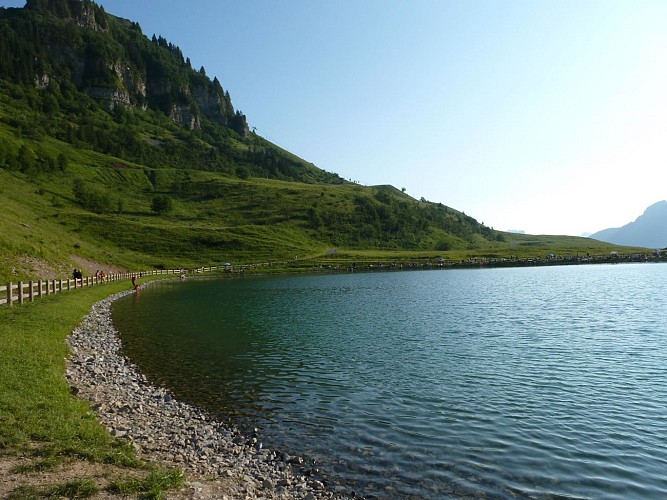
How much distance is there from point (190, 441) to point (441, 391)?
40.2ft

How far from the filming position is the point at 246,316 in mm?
47750

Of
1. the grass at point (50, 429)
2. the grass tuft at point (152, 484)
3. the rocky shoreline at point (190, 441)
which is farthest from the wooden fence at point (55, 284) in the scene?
the grass tuft at point (152, 484)

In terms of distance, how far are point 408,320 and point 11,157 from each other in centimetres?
19019

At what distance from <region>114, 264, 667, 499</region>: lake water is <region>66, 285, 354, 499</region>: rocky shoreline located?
1.02 m

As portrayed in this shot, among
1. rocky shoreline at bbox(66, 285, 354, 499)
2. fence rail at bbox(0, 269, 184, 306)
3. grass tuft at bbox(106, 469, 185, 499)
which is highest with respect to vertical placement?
fence rail at bbox(0, 269, 184, 306)

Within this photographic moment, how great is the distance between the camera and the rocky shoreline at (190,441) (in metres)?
12.0

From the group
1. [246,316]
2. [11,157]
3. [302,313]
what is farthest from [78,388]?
[11,157]

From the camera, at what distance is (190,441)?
14.9 meters

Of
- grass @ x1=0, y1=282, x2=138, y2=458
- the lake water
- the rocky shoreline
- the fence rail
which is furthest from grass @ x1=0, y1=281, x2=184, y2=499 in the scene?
the fence rail

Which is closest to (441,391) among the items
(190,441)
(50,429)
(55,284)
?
(190,441)

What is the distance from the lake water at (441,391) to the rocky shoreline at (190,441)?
1025mm

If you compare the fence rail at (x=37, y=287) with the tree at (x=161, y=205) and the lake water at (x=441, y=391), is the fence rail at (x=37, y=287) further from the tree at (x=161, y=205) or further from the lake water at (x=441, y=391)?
the tree at (x=161, y=205)

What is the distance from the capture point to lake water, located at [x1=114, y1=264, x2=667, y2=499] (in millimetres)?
13742

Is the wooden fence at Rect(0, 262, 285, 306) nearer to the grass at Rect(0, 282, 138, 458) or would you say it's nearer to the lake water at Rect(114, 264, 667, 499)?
the lake water at Rect(114, 264, 667, 499)
